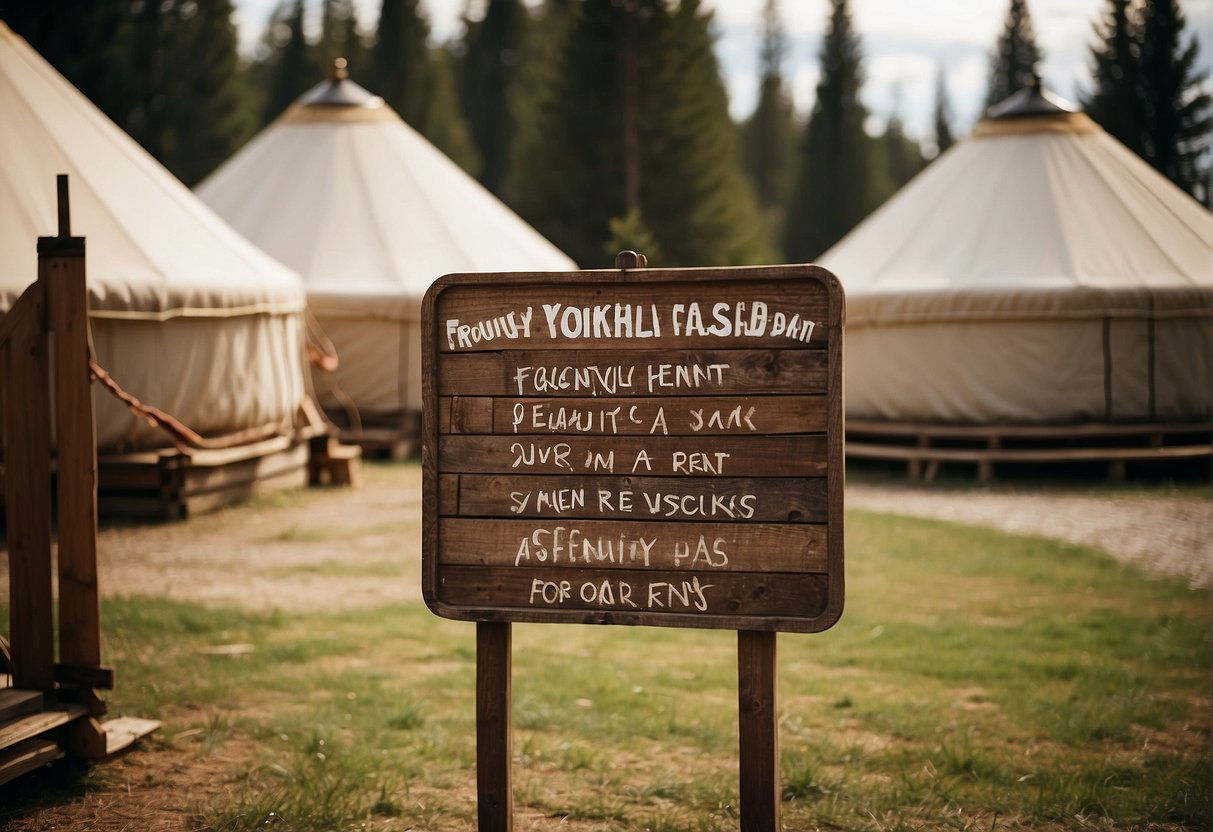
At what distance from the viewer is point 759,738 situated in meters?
3.12

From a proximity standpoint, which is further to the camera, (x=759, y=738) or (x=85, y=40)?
(x=85, y=40)

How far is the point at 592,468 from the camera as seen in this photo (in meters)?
3.20

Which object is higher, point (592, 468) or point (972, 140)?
point (972, 140)

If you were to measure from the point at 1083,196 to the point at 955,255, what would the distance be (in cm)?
173

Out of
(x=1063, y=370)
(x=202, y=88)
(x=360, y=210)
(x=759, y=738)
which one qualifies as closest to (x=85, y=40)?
(x=202, y=88)

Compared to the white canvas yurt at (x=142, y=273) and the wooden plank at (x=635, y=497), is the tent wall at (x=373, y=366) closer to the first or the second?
the white canvas yurt at (x=142, y=273)

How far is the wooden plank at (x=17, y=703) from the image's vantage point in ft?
12.4

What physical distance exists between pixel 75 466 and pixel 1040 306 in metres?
10.1

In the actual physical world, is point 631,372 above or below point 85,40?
below

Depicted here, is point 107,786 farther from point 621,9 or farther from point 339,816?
point 621,9

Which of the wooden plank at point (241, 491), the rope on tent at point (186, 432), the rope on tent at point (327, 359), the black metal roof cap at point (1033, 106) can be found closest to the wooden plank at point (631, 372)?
the rope on tent at point (186, 432)

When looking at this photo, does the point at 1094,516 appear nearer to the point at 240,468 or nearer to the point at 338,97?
the point at 240,468

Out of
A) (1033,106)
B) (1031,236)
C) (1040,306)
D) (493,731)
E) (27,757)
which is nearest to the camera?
(493,731)

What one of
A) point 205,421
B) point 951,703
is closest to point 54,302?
point 951,703
